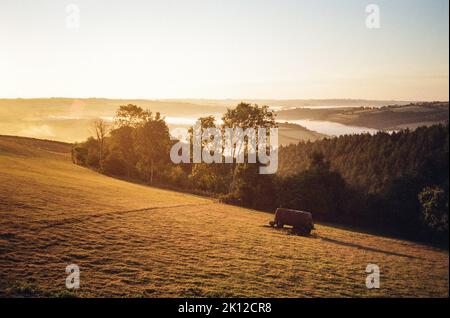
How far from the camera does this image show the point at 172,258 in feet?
63.0

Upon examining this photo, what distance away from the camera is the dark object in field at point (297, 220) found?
33.3 metres

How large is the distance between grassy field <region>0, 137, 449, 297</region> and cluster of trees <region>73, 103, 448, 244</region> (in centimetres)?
1762

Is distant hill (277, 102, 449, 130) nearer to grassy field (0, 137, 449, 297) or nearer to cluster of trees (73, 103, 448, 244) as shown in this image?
grassy field (0, 137, 449, 297)

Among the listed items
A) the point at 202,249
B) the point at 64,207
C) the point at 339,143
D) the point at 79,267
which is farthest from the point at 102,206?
the point at 339,143

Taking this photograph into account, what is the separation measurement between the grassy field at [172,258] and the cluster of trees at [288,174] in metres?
17.6

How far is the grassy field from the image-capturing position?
1361 centimetres

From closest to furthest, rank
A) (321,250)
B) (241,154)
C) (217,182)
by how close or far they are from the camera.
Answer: (321,250)
(241,154)
(217,182)

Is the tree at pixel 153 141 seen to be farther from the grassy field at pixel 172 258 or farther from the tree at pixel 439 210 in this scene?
the tree at pixel 439 210

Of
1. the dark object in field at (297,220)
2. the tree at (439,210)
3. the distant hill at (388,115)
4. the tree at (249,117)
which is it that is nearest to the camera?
the tree at (439,210)

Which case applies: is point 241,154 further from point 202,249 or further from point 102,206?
point 202,249

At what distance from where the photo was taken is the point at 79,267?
16062 mm

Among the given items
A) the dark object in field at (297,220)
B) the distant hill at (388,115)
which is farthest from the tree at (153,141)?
the dark object in field at (297,220)

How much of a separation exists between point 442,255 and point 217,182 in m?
53.6

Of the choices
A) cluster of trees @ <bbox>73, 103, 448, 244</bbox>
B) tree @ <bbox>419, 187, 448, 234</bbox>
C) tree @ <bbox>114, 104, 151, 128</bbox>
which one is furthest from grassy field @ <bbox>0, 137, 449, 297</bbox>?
tree @ <bbox>114, 104, 151, 128</bbox>
